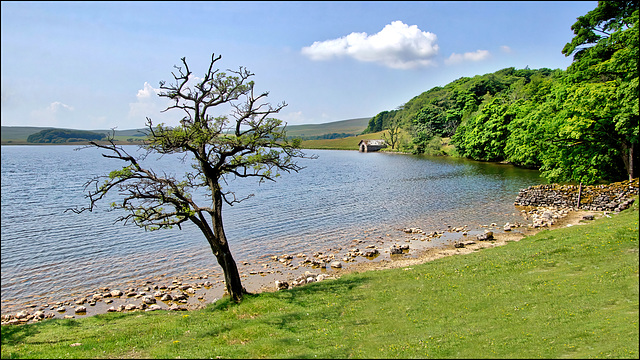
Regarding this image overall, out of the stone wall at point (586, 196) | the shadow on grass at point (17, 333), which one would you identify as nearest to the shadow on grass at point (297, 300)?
the shadow on grass at point (17, 333)

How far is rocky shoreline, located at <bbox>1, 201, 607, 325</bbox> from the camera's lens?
20.2 meters

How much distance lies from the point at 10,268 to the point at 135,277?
8.95 meters

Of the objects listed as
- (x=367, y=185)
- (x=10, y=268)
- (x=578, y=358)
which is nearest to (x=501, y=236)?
(x=578, y=358)

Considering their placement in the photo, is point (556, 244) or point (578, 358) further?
point (556, 244)

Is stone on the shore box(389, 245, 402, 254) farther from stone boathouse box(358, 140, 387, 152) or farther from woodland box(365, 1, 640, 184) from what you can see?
stone boathouse box(358, 140, 387, 152)

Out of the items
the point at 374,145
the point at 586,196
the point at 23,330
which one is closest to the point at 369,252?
the point at 23,330

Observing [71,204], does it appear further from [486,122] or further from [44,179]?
[486,122]

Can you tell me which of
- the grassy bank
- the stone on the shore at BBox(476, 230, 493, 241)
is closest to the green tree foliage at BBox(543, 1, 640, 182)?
the stone on the shore at BBox(476, 230, 493, 241)

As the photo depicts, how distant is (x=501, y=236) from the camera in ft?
98.1

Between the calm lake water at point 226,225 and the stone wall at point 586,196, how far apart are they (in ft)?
8.80

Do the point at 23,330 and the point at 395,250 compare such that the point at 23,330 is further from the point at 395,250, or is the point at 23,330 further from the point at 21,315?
the point at 395,250

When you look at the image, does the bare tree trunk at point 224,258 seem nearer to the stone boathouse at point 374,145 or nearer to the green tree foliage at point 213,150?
the green tree foliage at point 213,150

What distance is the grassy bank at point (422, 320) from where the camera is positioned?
33.5 ft

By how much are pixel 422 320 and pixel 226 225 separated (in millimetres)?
26927
